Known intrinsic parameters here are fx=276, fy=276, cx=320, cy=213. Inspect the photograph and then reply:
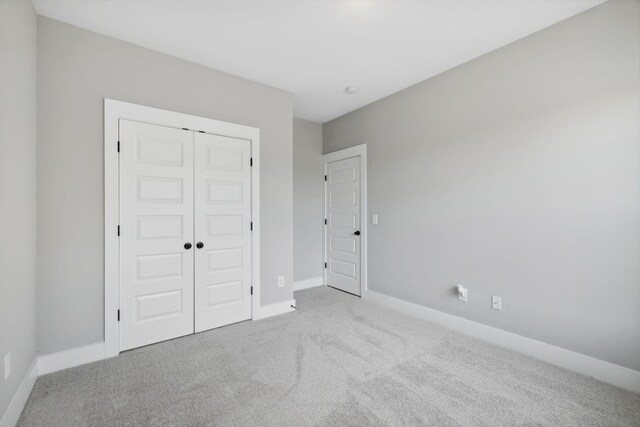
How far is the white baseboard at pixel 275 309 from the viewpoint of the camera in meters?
3.22

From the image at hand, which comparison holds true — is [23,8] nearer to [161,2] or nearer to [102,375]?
[161,2]

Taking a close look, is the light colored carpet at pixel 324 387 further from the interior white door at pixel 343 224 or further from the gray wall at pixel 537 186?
the interior white door at pixel 343 224

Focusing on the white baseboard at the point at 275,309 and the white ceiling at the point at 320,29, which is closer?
the white ceiling at the point at 320,29

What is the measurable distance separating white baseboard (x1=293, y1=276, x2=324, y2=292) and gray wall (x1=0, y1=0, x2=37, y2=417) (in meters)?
2.89

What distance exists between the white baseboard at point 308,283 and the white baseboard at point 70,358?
8.14ft

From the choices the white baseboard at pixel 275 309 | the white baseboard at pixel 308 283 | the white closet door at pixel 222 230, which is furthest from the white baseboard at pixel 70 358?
the white baseboard at pixel 308 283

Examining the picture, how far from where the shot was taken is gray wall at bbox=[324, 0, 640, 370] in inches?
77.4

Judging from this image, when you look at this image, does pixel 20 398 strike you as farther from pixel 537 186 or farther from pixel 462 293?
pixel 537 186

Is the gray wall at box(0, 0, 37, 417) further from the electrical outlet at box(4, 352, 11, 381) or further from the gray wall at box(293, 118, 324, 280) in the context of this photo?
the gray wall at box(293, 118, 324, 280)

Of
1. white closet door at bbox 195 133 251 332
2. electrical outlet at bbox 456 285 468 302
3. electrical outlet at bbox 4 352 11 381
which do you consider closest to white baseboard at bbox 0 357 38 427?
electrical outlet at bbox 4 352 11 381

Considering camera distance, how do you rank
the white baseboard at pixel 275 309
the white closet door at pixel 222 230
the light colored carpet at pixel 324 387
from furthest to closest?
the white baseboard at pixel 275 309 → the white closet door at pixel 222 230 → the light colored carpet at pixel 324 387

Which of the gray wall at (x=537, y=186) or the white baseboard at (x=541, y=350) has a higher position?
the gray wall at (x=537, y=186)

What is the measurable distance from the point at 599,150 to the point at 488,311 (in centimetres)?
161

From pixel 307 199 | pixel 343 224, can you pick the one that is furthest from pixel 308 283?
pixel 307 199
